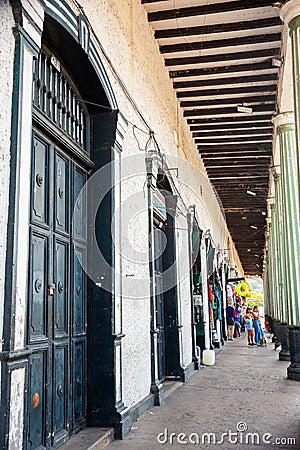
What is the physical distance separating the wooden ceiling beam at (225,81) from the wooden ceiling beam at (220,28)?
5.19ft

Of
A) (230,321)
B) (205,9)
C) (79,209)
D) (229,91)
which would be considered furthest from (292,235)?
(230,321)

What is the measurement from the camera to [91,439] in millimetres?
3896

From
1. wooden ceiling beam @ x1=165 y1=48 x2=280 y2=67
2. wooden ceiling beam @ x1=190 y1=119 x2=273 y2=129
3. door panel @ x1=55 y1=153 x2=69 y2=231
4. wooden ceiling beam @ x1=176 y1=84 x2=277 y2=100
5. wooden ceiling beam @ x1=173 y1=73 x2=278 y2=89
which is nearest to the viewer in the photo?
door panel @ x1=55 y1=153 x2=69 y2=231

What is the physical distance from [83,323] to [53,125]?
1.82 metres

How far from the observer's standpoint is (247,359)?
1102cm

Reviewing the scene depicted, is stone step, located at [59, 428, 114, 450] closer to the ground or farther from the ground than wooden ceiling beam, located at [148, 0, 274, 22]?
closer to the ground

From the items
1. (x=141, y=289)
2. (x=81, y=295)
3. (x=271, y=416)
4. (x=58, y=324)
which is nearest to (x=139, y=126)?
(x=141, y=289)

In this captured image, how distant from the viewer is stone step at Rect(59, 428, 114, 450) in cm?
371

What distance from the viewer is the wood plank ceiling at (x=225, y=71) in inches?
271

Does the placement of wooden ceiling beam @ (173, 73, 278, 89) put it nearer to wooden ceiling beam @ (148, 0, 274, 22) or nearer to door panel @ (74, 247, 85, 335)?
wooden ceiling beam @ (148, 0, 274, 22)

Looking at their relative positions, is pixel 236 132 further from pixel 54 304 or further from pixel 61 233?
pixel 54 304

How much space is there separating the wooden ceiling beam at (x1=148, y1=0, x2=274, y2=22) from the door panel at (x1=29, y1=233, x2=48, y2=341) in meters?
4.58

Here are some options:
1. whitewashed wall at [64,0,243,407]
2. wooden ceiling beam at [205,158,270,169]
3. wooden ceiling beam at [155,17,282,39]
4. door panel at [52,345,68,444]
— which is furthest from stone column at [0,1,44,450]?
wooden ceiling beam at [205,158,270,169]

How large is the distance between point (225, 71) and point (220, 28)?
1321 mm
